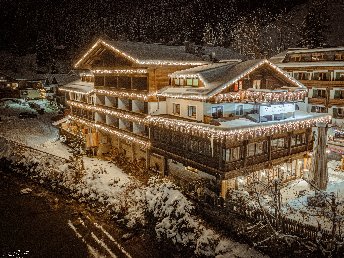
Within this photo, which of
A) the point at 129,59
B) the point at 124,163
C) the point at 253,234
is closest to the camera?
the point at 253,234

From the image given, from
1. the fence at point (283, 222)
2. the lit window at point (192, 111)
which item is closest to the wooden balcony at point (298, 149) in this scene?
the lit window at point (192, 111)

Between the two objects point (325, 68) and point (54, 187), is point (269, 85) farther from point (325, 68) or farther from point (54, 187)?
point (54, 187)

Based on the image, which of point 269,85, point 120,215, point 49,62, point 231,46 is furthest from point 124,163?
point 49,62

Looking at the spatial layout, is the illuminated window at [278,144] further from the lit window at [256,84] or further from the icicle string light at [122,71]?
the icicle string light at [122,71]

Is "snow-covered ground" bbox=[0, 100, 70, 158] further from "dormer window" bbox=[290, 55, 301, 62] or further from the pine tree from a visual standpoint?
the pine tree

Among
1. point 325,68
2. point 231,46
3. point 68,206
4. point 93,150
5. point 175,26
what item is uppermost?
point 175,26

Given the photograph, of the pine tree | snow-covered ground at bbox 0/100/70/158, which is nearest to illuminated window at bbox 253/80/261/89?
snow-covered ground at bbox 0/100/70/158

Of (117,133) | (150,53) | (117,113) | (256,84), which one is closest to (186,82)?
(150,53)

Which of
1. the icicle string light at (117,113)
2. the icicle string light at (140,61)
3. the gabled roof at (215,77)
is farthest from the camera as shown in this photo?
the icicle string light at (117,113)
